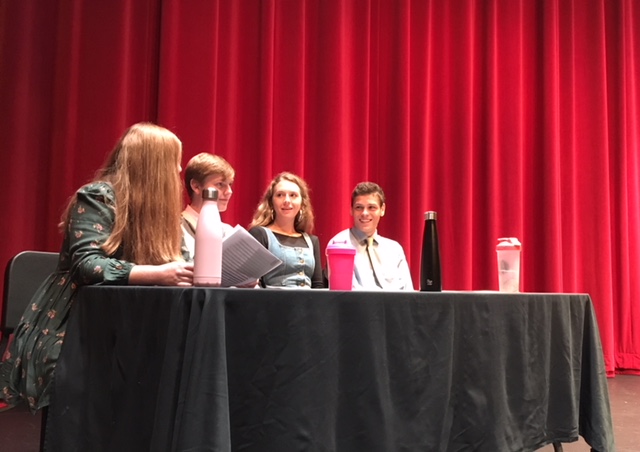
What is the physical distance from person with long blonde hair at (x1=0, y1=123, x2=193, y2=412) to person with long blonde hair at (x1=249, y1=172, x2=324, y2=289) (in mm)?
1062

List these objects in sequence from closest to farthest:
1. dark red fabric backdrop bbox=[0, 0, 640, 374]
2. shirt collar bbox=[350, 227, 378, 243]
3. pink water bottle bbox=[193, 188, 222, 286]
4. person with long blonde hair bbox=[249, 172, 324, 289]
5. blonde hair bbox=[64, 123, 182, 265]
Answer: pink water bottle bbox=[193, 188, 222, 286] < blonde hair bbox=[64, 123, 182, 265] < person with long blonde hair bbox=[249, 172, 324, 289] < shirt collar bbox=[350, 227, 378, 243] < dark red fabric backdrop bbox=[0, 0, 640, 374]

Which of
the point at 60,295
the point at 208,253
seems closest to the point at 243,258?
the point at 208,253

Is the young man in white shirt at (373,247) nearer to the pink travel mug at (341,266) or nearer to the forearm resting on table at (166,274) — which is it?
the pink travel mug at (341,266)

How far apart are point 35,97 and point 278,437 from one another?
2.88 meters

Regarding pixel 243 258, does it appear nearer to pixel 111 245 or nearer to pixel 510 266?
pixel 111 245

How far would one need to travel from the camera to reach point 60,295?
4.93 ft

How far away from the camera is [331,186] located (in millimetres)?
3816

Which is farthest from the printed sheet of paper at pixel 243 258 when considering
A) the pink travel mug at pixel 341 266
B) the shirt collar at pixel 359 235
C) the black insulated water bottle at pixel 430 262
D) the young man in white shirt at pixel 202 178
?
the shirt collar at pixel 359 235

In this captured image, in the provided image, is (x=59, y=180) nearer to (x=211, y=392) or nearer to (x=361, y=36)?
(x=361, y=36)

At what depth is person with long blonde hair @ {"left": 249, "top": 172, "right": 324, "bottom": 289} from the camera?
2.67m

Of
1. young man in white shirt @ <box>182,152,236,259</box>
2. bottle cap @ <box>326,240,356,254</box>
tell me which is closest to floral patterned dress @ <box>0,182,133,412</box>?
bottle cap @ <box>326,240,356,254</box>

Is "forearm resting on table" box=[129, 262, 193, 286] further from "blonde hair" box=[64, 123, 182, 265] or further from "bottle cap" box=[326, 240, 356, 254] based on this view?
"bottle cap" box=[326, 240, 356, 254]

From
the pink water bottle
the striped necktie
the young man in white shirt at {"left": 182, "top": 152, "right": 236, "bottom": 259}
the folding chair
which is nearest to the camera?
the pink water bottle

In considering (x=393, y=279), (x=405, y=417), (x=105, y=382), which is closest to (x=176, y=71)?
(x=393, y=279)
